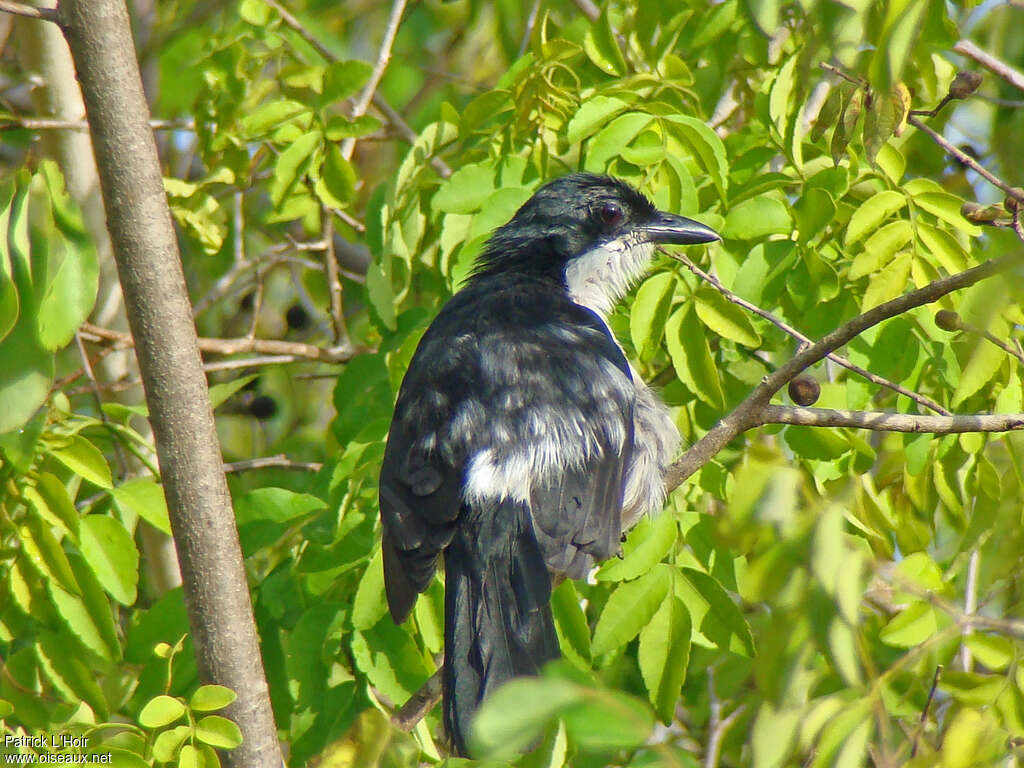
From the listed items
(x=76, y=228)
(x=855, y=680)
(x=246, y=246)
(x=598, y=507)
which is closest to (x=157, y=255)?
(x=76, y=228)

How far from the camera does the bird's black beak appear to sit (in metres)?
3.31

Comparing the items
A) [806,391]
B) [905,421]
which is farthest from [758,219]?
[905,421]

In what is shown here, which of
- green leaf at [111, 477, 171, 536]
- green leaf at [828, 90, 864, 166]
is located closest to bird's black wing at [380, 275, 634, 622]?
green leaf at [111, 477, 171, 536]

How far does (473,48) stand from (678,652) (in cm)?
506

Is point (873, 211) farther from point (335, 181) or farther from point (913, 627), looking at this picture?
point (335, 181)

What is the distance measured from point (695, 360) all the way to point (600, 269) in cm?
119

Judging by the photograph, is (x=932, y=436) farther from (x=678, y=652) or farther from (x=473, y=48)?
(x=473, y=48)

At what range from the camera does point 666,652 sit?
283 cm

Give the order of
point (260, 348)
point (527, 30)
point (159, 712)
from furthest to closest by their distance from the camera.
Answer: point (527, 30)
point (260, 348)
point (159, 712)

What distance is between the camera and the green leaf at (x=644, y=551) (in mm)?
2816

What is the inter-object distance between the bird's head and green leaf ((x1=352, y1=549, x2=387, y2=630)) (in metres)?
1.26

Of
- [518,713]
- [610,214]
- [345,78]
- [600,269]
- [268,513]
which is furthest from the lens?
[600,269]

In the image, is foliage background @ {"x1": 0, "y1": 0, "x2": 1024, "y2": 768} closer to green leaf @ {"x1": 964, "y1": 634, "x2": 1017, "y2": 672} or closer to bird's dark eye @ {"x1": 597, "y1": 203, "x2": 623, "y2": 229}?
green leaf @ {"x1": 964, "y1": 634, "x2": 1017, "y2": 672}

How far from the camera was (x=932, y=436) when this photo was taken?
9.57ft
